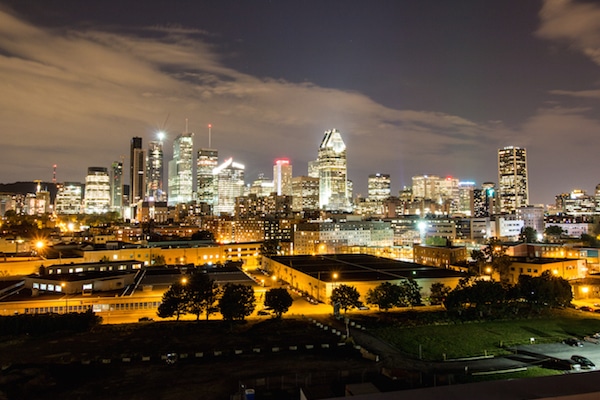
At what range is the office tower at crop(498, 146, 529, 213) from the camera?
190m

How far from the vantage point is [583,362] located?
1995 centimetres

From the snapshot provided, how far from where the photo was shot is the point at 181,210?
18512 centimetres

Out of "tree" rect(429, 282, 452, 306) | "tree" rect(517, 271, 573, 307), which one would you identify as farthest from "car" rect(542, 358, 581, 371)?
"tree" rect(429, 282, 452, 306)

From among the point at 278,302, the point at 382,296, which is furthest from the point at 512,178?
the point at 278,302

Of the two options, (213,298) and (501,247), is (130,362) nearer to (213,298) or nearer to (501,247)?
(213,298)

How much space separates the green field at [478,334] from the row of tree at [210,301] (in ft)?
23.3

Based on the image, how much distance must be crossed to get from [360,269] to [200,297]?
68.4ft

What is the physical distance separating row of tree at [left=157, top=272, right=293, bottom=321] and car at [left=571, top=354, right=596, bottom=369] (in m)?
17.2

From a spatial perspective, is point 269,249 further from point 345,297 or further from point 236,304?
point 236,304

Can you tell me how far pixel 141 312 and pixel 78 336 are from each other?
23.7 feet

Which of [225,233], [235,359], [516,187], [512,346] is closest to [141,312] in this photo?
[235,359]

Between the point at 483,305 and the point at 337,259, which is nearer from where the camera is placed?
the point at 483,305

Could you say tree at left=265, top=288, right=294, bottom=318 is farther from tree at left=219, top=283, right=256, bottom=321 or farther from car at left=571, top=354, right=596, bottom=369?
car at left=571, top=354, right=596, bottom=369

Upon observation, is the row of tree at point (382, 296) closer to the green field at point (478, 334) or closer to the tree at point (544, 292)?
the green field at point (478, 334)
